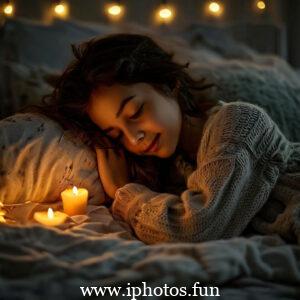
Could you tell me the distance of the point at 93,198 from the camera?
147cm

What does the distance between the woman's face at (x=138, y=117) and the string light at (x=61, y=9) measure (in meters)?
1.32

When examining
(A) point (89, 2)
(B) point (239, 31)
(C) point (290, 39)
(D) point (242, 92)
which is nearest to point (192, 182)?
(D) point (242, 92)

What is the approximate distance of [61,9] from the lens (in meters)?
2.49

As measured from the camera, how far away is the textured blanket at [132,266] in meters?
0.76

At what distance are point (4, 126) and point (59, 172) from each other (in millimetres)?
215

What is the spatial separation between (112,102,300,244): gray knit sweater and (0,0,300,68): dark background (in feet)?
5.59

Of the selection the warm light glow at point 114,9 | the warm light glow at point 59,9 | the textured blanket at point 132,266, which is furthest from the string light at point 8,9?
the textured blanket at point 132,266

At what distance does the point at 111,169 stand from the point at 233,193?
51 centimetres

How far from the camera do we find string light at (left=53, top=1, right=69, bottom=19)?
8.11 ft

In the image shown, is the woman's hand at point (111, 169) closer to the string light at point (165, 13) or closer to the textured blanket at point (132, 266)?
the textured blanket at point (132, 266)

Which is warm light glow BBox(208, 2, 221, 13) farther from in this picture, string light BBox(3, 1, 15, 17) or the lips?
the lips

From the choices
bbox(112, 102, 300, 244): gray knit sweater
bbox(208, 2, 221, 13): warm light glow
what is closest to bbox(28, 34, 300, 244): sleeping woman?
bbox(112, 102, 300, 244): gray knit sweater

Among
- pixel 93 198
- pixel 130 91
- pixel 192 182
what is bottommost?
pixel 93 198

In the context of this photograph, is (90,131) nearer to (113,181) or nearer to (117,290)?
(113,181)
